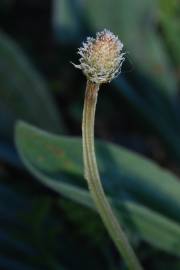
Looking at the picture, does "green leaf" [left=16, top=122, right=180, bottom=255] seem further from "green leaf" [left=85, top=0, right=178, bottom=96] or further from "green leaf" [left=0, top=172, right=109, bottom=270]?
"green leaf" [left=85, top=0, right=178, bottom=96]

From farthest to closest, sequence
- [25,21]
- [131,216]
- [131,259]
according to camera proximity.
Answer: [25,21], [131,216], [131,259]

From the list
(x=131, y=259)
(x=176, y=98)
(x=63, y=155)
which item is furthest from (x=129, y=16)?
(x=131, y=259)

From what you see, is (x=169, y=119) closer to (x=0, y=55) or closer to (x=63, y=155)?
(x=0, y=55)

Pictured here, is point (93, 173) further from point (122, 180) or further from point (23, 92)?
point (23, 92)

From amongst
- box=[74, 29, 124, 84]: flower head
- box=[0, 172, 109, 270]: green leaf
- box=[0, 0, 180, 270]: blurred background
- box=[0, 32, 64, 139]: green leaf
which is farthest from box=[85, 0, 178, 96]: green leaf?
box=[74, 29, 124, 84]: flower head

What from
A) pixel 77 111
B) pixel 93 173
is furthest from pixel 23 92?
pixel 93 173

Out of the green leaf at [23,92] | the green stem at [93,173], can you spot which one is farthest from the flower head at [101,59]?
the green leaf at [23,92]
